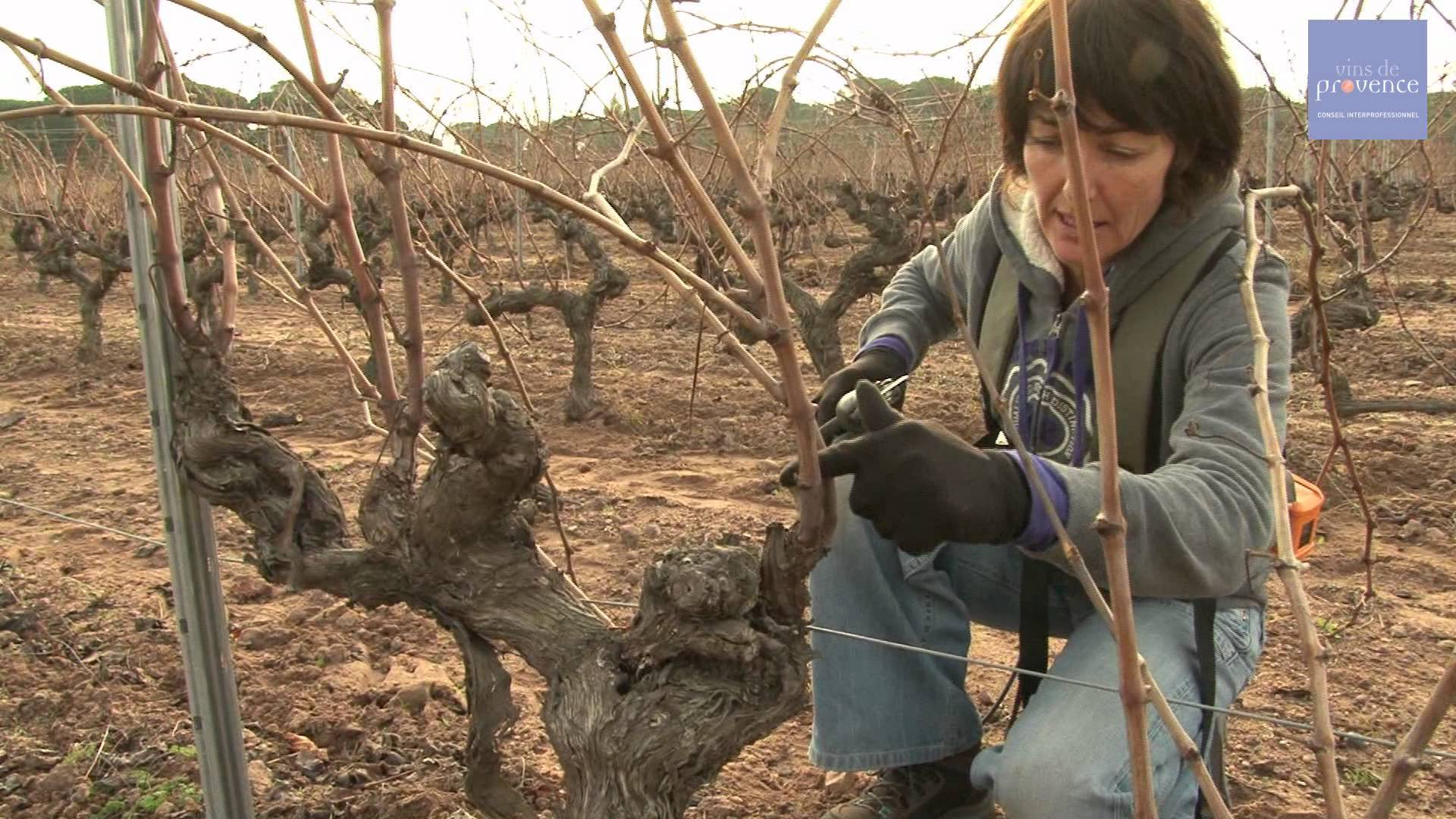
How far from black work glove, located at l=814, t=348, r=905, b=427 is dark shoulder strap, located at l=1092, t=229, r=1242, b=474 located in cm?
37

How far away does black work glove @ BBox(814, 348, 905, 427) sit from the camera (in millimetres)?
1784

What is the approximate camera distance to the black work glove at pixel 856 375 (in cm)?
178

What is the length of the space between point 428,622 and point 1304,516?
1989 mm

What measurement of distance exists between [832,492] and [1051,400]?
0.54 m

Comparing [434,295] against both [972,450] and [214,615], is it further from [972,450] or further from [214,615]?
[972,450]

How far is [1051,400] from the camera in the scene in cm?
169

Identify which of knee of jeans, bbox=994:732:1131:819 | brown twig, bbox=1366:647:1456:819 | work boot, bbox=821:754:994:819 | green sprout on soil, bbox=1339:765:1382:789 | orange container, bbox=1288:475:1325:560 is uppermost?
brown twig, bbox=1366:647:1456:819

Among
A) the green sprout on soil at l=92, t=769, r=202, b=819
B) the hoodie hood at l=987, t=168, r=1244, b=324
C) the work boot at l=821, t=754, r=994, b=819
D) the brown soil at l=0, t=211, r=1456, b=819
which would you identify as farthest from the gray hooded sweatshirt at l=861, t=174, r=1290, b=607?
the green sprout on soil at l=92, t=769, r=202, b=819

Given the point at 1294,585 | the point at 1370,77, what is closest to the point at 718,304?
the point at 1294,585

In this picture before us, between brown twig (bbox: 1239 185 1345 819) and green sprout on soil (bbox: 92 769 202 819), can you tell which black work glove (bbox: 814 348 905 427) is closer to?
brown twig (bbox: 1239 185 1345 819)

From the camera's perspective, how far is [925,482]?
1223 millimetres

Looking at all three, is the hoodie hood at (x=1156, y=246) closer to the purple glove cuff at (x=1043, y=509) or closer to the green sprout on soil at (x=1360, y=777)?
the purple glove cuff at (x=1043, y=509)

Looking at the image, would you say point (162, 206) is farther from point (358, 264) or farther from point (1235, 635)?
point (1235, 635)

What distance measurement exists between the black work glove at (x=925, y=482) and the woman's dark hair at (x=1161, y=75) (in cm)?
41
